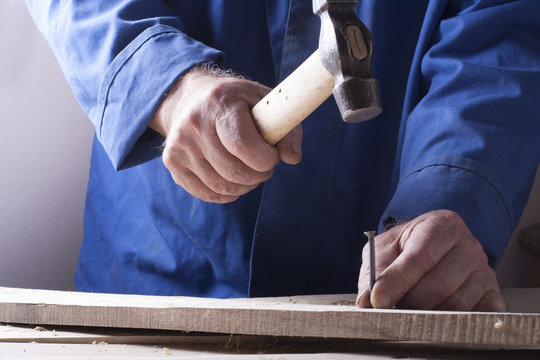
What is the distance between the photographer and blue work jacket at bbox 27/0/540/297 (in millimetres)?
948

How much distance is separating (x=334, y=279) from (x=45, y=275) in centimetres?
84

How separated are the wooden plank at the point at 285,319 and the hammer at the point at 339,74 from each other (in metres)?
0.24

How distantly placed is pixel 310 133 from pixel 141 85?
1.12ft

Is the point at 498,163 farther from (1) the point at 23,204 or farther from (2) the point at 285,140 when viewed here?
(1) the point at 23,204

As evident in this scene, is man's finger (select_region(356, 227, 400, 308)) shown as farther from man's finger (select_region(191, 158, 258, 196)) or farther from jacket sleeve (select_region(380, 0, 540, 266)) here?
man's finger (select_region(191, 158, 258, 196))

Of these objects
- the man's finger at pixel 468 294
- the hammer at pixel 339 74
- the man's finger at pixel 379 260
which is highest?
the hammer at pixel 339 74

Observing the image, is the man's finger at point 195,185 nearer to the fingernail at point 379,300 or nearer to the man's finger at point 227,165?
the man's finger at point 227,165

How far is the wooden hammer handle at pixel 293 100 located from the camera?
76 centimetres

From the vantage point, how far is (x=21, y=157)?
1574mm

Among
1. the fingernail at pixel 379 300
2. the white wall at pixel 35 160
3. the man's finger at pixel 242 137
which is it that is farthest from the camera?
the white wall at pixel 35 160

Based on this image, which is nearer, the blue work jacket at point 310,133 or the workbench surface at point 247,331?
the workbench surface at point 247,331

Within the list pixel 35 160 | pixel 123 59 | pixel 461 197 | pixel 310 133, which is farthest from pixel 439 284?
pixel 35 160

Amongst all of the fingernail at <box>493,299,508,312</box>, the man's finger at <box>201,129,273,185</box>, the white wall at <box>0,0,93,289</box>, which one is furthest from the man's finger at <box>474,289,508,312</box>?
the white wall at <box>0,0,93,289</box>

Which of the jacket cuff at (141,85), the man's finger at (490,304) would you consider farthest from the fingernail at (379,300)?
the jacket cuff at (141,85)
